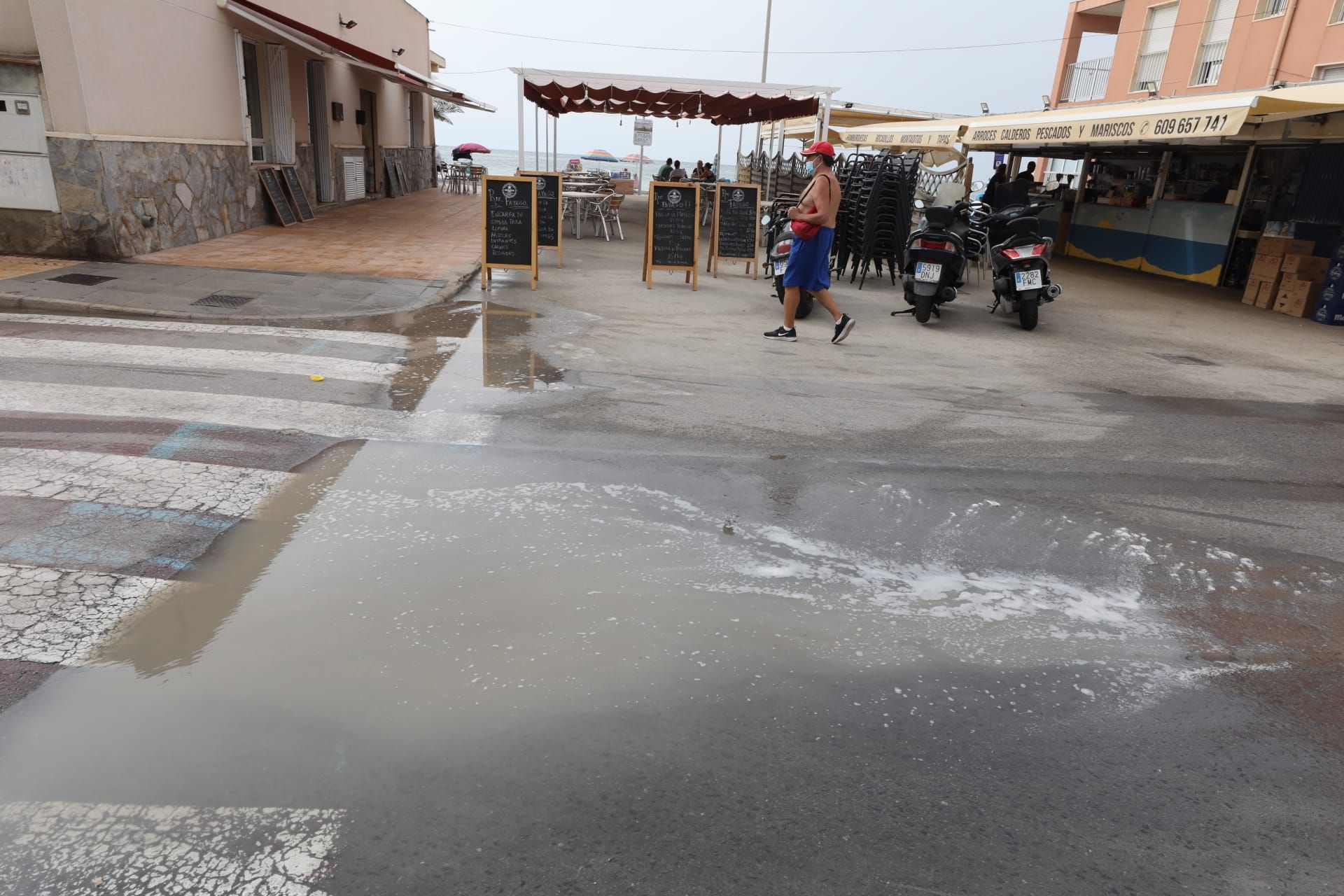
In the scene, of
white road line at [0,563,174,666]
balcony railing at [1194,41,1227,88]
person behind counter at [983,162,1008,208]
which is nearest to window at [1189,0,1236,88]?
balcony railing at [1194,41,1227,88]

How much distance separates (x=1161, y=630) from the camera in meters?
3.59

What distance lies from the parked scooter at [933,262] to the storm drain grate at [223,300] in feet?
24.8

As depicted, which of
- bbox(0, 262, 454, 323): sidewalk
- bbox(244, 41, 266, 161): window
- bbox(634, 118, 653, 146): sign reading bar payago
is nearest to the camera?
bbox(0, 262, 454, 323): sidewalk

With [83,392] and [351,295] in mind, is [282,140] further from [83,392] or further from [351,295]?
[83,392]

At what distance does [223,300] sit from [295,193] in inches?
320

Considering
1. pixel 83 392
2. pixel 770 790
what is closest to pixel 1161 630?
pixel 770 790

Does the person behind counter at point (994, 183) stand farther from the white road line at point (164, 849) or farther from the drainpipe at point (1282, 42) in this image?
the white road line at point (164, 849)

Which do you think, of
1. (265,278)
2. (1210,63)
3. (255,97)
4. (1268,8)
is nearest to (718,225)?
(265,278)

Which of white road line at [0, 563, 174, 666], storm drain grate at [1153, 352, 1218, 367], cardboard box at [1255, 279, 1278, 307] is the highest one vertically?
cardboard box at [1255, 279, 1278, 307]

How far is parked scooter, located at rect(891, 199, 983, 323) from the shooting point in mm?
10227

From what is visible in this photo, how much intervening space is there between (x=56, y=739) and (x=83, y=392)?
13.1ft

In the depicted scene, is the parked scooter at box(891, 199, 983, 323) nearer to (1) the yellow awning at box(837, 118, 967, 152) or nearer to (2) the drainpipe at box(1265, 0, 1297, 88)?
(1) the yellow awning at box(837, 118, 967, 152)

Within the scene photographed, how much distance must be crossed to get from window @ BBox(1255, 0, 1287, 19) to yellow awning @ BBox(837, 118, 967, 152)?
22.9 feet

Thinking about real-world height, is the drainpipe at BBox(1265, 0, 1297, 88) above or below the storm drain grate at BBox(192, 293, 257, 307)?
above
